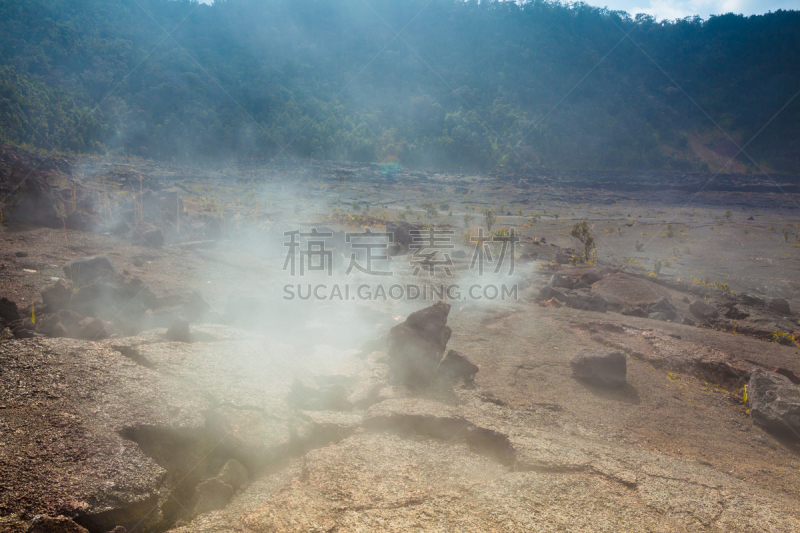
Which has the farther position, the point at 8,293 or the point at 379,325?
the point at 379,325

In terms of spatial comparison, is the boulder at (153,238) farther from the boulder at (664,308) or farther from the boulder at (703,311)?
the boulder at (703,311)

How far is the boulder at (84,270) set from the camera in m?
5.90

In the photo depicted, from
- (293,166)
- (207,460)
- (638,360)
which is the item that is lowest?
(638,360)

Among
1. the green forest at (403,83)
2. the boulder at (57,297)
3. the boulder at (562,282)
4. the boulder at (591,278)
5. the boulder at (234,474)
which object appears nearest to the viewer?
the boulder at (234,474)

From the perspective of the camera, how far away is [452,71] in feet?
322

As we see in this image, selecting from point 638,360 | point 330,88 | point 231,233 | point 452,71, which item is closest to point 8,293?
point 231,233

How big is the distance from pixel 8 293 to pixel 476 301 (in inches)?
299

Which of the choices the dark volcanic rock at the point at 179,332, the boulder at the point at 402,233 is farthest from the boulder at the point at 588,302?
the dark volcanic rock at the point at 179,332

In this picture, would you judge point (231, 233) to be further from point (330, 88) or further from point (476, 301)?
point (330, 88)

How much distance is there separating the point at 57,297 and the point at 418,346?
175 inches

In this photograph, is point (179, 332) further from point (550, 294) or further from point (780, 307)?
point (780, 307)

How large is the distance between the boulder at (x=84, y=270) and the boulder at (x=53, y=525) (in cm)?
496

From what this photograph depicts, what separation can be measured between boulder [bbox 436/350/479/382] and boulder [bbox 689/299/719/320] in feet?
20.6

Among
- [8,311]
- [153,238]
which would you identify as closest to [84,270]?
[8,311]
